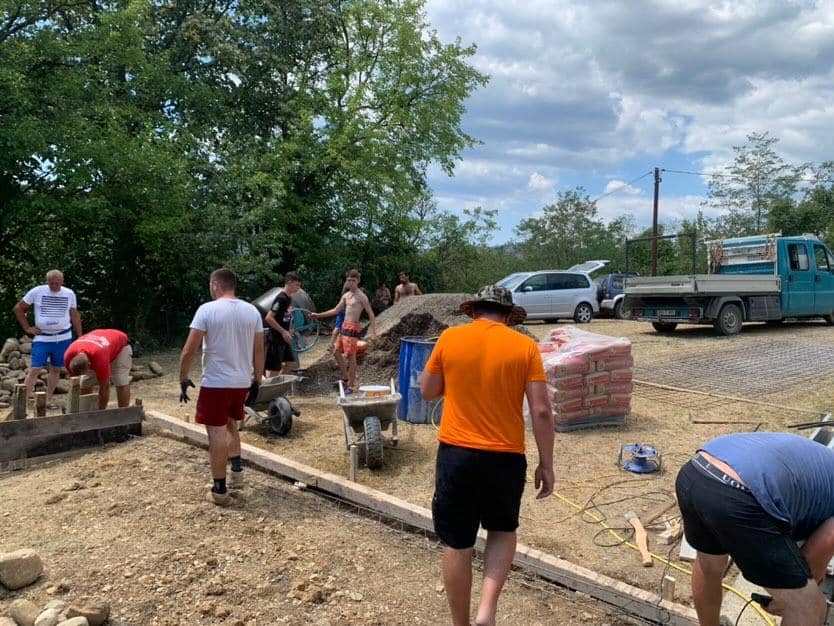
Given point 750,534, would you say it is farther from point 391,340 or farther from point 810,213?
point 810,213

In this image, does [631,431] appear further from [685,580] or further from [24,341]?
[24,341]

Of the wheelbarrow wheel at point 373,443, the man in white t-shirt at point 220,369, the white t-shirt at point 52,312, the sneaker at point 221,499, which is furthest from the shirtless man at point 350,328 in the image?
the sneaker at point 221,499

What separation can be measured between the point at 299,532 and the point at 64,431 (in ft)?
9.54

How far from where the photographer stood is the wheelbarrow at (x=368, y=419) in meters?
5.20

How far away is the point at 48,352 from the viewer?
7.29 metres

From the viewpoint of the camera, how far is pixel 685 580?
11.3 ft

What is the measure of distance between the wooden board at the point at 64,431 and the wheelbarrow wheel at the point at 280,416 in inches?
50.9

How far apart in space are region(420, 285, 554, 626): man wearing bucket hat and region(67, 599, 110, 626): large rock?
64.1 inches

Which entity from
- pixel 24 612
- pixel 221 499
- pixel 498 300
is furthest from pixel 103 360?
pixel 498 300

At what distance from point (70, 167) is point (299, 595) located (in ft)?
33.2

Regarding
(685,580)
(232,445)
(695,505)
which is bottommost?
(685,580)

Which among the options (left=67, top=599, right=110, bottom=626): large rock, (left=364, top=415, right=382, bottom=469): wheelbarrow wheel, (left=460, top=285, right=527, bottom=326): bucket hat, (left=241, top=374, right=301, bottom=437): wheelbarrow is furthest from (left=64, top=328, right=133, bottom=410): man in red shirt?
(left=460, top=285, right=527, bottom=326): bucket hat

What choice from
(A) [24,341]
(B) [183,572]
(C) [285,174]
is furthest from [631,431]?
(C) [285,174]

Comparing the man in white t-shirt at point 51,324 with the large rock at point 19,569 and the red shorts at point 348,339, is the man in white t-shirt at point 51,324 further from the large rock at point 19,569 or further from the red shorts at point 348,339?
the large rock at point 19,569
